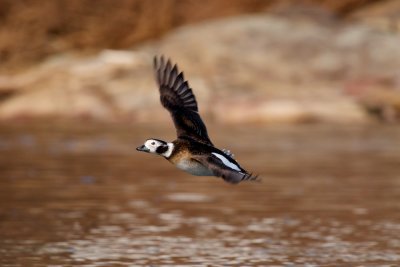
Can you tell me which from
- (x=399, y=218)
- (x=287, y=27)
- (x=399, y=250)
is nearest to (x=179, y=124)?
(x=399, y=250)

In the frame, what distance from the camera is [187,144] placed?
11477mm

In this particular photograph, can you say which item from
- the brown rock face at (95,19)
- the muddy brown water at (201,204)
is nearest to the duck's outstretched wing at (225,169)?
the muddy brown water at (201,204)

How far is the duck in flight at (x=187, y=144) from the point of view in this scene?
10.4m

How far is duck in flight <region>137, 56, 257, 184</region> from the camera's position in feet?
34.2

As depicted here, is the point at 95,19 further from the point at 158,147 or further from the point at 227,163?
the point at 227,163

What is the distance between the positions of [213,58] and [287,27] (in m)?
2.20

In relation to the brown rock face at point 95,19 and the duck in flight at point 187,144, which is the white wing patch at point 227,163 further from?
the brown rock face at point 95,19

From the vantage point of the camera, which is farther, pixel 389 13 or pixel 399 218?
pixel 389 13

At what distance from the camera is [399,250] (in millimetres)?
13023

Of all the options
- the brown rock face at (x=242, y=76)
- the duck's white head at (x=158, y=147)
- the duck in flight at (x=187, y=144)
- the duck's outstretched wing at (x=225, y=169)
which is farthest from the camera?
the brown rock face at (x=242, y=76)

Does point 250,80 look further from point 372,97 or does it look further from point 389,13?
point 389,13

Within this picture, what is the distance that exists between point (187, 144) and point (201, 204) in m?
5.31

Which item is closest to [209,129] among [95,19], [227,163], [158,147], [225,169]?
[95,19]

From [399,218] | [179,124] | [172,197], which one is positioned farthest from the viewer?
[172,197]
